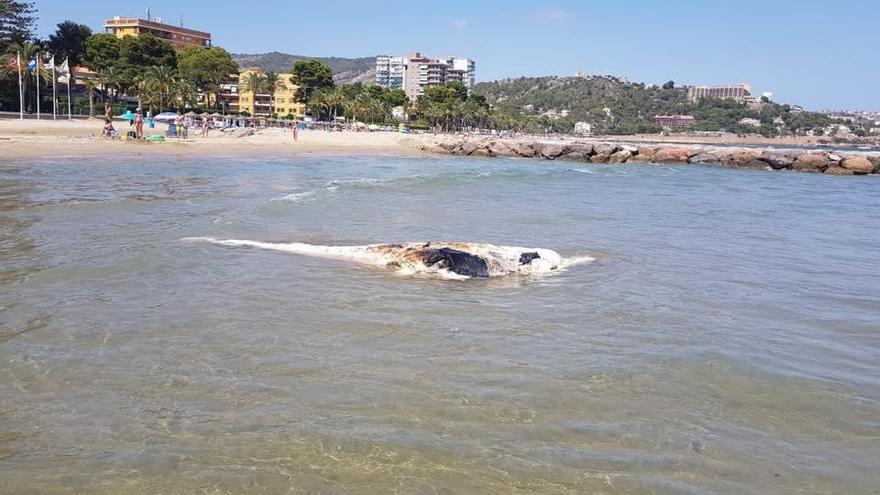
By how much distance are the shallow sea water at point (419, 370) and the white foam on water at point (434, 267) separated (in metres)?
0.37

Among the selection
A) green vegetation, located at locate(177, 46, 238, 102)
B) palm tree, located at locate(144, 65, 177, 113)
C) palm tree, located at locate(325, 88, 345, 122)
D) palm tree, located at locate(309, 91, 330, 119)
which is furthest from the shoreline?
green vegetation, located at locate(177, 46, 238, 102)

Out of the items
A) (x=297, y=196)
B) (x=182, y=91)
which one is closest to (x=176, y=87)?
(x=182, y=91)

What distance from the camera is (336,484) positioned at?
3965 mm

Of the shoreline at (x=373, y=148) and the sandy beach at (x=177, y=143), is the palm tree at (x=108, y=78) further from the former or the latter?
the sandy beach at (x=177, y=143)

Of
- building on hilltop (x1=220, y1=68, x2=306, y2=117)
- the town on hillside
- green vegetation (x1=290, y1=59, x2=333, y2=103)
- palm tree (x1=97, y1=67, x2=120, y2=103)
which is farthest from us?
building on hilltop (x1=220, y1=68, x2=306, y2=117)

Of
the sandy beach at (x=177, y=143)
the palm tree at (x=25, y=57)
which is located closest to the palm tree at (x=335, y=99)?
the sandy beach at (x=177, y=143)

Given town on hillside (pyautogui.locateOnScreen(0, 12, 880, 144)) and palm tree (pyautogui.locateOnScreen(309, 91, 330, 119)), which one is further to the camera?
palm tree (pyautogui.locateOnScreen(309, 91, 330, 119))

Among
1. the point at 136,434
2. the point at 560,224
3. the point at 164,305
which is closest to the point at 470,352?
the point at 136,434

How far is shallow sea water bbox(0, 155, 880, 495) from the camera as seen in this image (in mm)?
4207

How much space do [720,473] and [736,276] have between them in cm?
740

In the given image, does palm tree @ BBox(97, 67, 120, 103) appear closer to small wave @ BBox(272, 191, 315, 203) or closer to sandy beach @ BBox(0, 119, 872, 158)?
sandy beach @ BBox(0, 119, 872, 158)

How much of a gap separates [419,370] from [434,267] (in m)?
4.07

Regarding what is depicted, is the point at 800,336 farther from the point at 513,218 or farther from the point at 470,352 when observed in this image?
the point at 513,218

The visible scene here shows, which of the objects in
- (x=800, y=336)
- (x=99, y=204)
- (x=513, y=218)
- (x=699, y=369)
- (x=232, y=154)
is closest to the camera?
(x=699, y=369)
